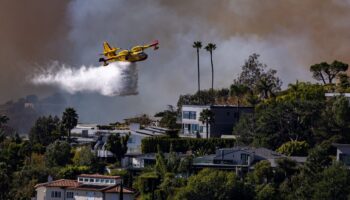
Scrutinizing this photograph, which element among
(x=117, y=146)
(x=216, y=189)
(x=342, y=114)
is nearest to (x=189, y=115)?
(x=117, y=146)

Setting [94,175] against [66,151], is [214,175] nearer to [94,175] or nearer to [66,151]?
[94,175]

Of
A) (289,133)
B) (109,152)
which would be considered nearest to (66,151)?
(109,152)

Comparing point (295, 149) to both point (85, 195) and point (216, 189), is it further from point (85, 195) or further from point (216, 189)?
point (85, 195)

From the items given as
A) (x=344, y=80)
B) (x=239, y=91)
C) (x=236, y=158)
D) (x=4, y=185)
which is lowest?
(x=4, y=185)

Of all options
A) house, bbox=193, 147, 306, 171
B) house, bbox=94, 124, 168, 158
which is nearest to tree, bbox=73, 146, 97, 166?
house, bbox=94, 124, 168, 158

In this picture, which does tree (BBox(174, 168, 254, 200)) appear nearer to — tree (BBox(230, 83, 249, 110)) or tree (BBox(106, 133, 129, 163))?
tree (BBox(106, 133, 129, 163))

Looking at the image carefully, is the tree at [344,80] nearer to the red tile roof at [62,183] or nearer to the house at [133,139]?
the house at [133,139]
